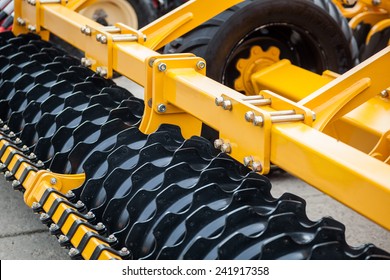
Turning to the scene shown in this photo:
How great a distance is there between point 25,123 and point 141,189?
86 centimetres

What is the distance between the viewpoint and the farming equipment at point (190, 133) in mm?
2068

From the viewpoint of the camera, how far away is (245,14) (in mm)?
3684

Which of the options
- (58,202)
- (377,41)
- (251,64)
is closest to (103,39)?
(58,202)

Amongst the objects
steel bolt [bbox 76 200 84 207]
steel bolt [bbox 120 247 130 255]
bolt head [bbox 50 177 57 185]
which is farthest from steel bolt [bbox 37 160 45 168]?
steel bolt [bbox 120 247 130 255]

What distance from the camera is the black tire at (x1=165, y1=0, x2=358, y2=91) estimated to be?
3678 millimetres

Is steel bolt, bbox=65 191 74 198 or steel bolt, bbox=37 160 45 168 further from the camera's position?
steel bolt, bbox=37 160 45 168

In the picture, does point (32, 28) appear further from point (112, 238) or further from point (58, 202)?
point (112, 238)

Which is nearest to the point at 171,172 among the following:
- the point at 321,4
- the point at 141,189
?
the point at 141,189

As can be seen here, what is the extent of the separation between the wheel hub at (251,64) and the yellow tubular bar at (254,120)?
35.5 inches

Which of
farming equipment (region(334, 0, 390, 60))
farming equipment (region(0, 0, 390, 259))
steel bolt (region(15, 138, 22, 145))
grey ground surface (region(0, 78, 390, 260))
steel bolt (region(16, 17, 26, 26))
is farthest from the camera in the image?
farming equipment (region(334, 0, 390, 60))

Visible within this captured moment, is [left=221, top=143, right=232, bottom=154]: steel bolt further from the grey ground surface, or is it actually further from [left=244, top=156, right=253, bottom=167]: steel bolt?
the grey ground surface

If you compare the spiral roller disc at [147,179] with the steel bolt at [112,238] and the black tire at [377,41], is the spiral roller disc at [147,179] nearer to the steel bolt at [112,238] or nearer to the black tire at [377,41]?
the steel bolt at [112,238]

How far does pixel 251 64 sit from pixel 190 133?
123 centimetres

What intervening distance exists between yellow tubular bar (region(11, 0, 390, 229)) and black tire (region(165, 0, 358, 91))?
23.5 inches
